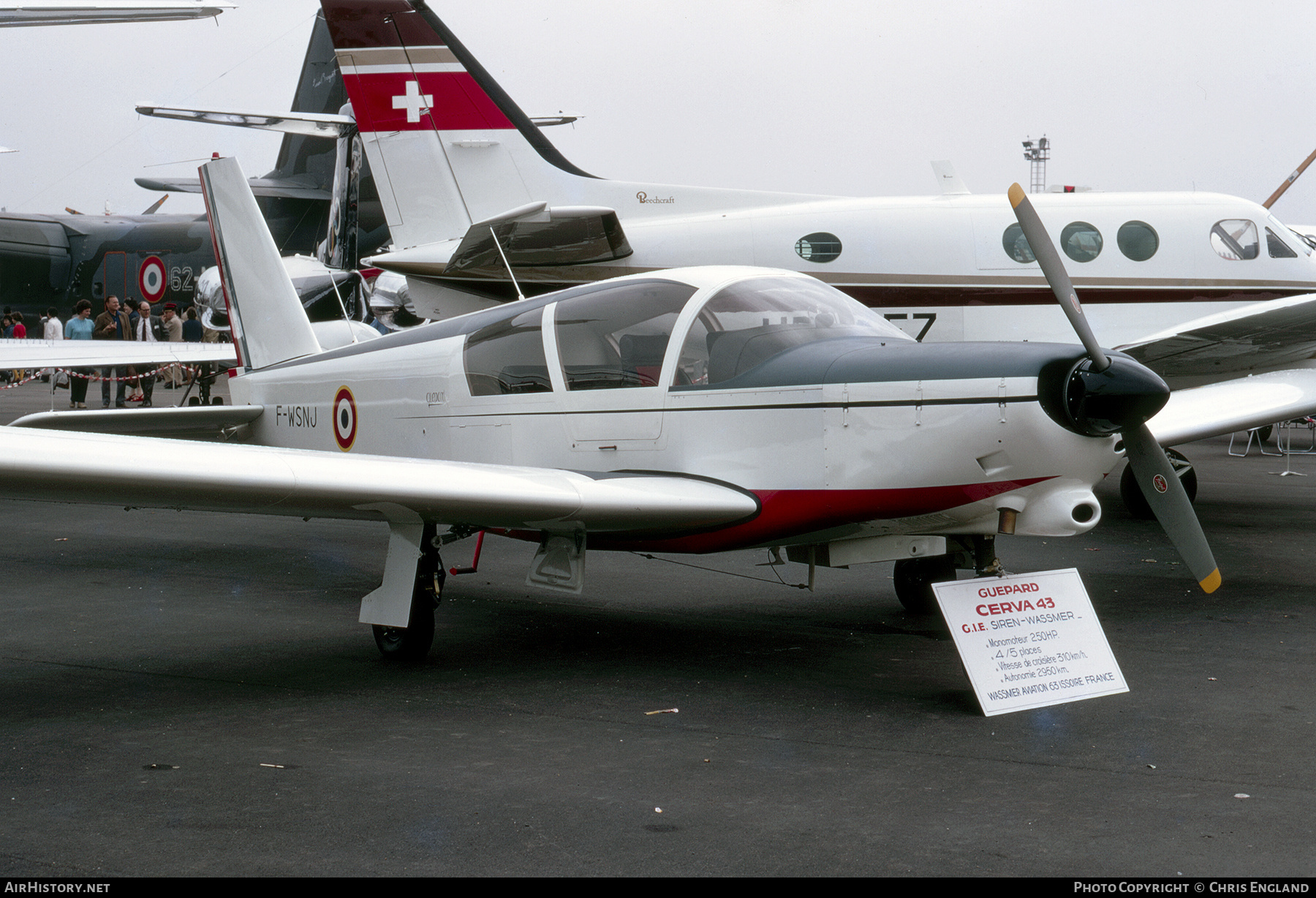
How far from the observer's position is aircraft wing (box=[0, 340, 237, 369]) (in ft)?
42.5

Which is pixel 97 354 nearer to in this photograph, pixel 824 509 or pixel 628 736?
pixel 824 509

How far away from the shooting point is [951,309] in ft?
38.8

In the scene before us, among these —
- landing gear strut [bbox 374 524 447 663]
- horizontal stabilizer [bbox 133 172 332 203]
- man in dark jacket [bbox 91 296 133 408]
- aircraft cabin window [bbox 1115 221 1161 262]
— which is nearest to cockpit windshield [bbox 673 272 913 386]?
landing gear strut [bbox 374 524 447 663]

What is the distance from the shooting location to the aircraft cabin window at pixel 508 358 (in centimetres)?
612

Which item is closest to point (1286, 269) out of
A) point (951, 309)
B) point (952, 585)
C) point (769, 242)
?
point (951, 309)

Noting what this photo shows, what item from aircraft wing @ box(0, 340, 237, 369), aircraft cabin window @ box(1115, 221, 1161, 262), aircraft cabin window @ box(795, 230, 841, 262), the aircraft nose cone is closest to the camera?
the aircraft nose cone

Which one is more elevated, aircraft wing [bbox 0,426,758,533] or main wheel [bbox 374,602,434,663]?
aircraft wing [bbox 0,426,758,533]

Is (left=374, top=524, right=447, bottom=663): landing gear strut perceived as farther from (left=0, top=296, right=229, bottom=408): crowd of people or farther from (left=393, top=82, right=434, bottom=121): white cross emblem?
(left=0, top=296, right=229, bottom=408): crowd of people

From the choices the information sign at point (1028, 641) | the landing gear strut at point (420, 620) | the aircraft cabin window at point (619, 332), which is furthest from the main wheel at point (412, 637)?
the information sign at point (1028, 641)

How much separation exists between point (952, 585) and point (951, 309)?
7.42m

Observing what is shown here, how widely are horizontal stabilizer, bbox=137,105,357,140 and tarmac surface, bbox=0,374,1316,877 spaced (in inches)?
588

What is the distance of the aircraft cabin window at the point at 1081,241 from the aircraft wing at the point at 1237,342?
39.5 inches

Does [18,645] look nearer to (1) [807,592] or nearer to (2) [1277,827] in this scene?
(1) [807,592]

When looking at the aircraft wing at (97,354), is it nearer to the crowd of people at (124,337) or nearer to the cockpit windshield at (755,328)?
the crowd of people at (124,337)
